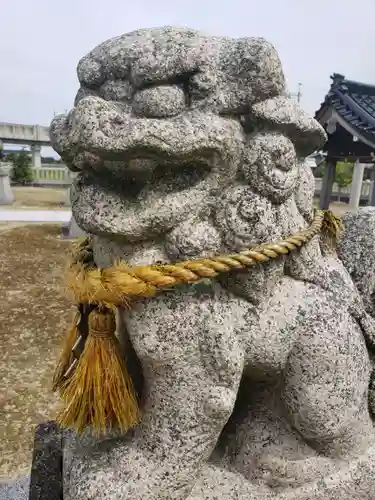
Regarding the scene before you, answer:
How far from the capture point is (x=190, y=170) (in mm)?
859

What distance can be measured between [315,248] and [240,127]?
1.00ft

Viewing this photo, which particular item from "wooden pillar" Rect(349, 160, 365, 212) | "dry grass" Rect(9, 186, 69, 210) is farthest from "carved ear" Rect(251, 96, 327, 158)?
"wooden pillar" Rect(349, 160, 365, 212)

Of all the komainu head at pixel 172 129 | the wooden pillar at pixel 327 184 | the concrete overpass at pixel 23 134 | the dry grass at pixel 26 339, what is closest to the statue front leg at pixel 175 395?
the komainu head at pixel 172 129

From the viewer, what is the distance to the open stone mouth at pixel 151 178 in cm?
84

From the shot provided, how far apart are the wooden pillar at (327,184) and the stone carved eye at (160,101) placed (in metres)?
5.81

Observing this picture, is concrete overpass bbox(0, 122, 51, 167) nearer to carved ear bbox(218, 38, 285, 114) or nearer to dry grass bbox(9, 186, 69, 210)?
dry grass bbox(9, 186, 69, 210)

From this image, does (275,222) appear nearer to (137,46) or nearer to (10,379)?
(137,46)

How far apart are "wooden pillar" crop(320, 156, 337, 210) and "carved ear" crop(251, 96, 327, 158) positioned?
18.5ft

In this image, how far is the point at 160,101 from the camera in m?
0.80

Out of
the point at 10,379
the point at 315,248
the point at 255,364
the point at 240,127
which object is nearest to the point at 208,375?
the point at 255,364

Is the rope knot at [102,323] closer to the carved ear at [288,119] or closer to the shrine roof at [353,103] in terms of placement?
the carved ear at [288,119]

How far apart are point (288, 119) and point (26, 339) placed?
2.86 meters

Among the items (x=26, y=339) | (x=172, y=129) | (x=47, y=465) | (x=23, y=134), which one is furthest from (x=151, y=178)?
(x=23, y=134)

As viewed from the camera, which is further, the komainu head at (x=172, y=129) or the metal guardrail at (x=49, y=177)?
the metal guardrail at (x=49, y=177)
